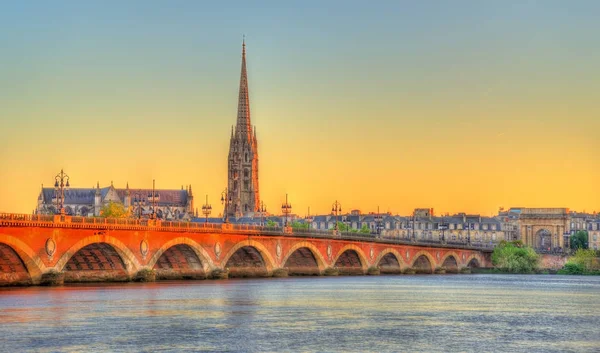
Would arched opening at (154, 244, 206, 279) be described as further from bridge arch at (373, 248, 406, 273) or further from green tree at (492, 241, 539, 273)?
green tree at (492, 241, 539, 273)

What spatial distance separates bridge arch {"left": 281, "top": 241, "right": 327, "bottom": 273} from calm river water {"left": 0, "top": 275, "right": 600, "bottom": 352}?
32.3m

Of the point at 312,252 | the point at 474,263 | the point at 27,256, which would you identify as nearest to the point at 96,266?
the point at 27,256

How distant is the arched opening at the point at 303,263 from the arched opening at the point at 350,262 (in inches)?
428

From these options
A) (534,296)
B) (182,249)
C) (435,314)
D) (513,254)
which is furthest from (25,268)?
(513,254)

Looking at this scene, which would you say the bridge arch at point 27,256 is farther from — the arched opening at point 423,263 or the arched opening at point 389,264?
the arched opening at point 423,263

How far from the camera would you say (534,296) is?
310ft

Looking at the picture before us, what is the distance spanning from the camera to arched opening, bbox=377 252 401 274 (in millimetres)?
163712

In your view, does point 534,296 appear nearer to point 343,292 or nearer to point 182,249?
point 343,292

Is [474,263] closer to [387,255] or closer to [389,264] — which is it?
[389,264]

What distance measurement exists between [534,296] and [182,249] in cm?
3721

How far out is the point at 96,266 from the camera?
99.4 m

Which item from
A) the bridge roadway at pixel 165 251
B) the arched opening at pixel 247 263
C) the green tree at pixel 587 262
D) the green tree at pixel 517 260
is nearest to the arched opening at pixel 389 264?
the bridge roadway at pixel 165 251

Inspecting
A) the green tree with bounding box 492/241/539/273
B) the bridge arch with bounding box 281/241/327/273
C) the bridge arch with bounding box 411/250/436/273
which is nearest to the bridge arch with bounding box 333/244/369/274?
the bridge arch with bounding box 281/241/327/273

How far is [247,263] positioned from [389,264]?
5051cm
